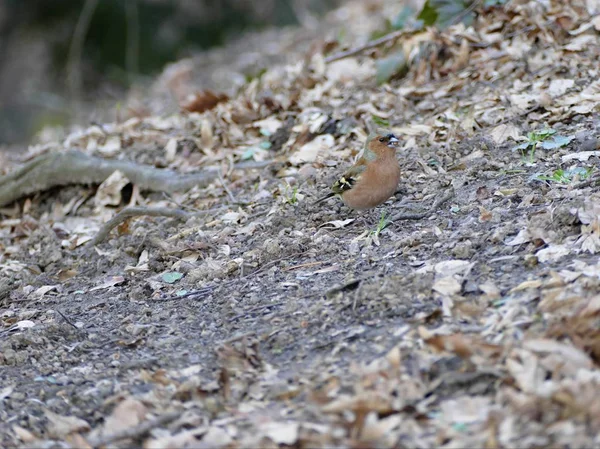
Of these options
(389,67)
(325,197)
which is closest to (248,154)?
(325,197)

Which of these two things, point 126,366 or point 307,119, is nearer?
point 126,366

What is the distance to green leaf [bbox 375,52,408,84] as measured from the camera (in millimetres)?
6660

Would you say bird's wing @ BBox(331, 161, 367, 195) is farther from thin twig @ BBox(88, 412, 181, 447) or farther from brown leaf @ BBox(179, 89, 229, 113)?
brown leaf @ BBox(179, 89, 229, 113)

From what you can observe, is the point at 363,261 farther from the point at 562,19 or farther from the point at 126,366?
the point at 562,19

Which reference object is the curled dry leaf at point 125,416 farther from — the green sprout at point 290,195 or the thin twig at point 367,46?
the thin twig at point 367,46

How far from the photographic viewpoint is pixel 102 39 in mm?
14117

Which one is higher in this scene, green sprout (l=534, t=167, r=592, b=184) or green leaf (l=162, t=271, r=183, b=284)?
green sprout (l=534, t=167, r=592, b=184)

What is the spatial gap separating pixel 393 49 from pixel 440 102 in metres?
1.29

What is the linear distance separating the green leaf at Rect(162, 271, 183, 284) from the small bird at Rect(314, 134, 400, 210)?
1.12 m

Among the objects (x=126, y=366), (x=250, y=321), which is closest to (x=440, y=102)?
(x=250, y=321)

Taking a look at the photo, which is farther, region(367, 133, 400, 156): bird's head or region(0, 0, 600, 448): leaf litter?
region(367, 133, 400, 156): bird's head

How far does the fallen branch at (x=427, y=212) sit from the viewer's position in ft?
14.7

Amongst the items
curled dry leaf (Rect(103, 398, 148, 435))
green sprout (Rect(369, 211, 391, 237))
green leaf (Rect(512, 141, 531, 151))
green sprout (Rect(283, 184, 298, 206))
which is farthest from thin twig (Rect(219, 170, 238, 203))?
curled dry leaf (Rect(103, 398, 148, 435))

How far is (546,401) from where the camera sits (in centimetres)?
259
